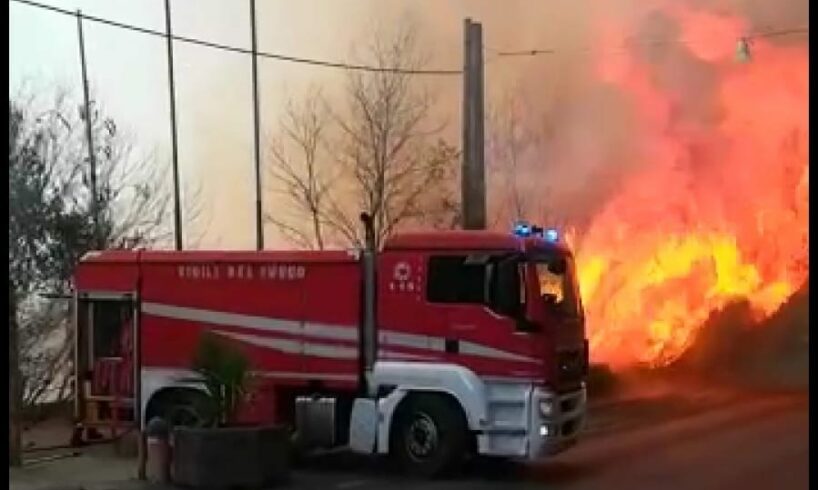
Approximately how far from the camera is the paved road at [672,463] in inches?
339

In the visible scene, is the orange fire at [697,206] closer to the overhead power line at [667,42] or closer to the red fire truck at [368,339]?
the overhead power line at [667,42]

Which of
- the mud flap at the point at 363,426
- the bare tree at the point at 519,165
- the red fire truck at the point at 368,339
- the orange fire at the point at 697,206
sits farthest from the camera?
the orange fire at the point at 697,206

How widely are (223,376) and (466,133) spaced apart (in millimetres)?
3866

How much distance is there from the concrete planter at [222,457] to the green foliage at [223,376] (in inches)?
9.6

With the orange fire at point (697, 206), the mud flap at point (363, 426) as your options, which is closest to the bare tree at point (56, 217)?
the mud flap at point (363, 426)

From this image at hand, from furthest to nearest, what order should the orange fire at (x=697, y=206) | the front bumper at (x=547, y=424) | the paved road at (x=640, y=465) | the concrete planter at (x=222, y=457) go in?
the orange fire at (x=697, y=206), the front bumper at (x=547, y=424), the paved road at (x=640, y=465), the concrete planter at (x=222, y=457)

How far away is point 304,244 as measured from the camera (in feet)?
38.3

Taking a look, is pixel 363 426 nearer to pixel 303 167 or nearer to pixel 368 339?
pixel 368 339

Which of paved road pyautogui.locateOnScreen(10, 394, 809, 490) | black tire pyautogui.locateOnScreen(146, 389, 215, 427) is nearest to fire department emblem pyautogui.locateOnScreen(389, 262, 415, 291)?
paved road pyautogui.locateOnScreen(10, 394, 809, 490)

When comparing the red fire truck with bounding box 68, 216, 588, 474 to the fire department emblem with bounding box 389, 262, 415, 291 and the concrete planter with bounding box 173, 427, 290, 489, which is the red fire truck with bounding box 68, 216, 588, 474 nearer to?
the fire department emblem with bounding box 389, 262, 415, 291

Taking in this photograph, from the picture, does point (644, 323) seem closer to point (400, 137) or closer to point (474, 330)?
point (400, 137)

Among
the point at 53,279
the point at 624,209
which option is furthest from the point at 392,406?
the point at 624,209

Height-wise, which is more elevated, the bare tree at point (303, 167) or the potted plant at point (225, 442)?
the bare tree at point (303, 167)

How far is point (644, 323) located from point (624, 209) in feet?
4.57
